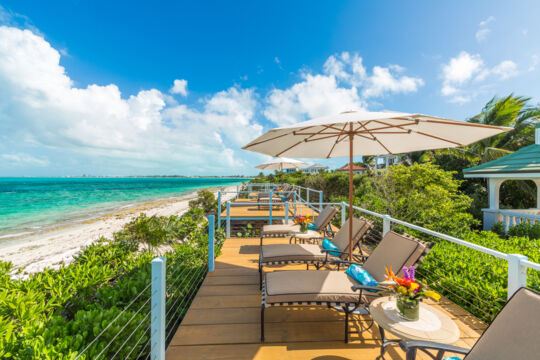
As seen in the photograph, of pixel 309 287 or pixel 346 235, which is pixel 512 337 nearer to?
pixel 309 287

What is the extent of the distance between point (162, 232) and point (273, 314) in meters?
4.79

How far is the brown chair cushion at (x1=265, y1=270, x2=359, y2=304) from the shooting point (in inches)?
83.6

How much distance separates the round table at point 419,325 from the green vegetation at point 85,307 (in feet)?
5.46

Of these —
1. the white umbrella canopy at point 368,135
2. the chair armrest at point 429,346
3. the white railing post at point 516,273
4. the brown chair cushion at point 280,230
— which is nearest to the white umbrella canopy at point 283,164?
the brown chair cushion at point 280,230

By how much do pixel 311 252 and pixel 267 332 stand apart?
4.45ft

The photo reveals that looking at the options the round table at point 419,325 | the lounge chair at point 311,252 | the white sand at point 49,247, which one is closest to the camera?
the round table at point 419,325

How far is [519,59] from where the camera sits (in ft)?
31.7

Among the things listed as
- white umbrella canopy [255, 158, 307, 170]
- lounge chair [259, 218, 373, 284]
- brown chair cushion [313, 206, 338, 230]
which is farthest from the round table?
white umbrella canopy [255, 158, 307, 170]

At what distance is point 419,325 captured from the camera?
159 cm

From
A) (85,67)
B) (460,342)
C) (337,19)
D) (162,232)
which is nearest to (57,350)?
(460,342)

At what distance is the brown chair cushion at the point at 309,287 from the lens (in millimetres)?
2123

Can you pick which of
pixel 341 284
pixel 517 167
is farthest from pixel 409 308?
pixel 517 167

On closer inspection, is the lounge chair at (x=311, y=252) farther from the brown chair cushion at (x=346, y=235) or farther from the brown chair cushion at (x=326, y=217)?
the brown chair cushion at (x=326, y=217)

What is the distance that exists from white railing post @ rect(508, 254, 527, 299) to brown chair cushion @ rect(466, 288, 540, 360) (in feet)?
2.37
